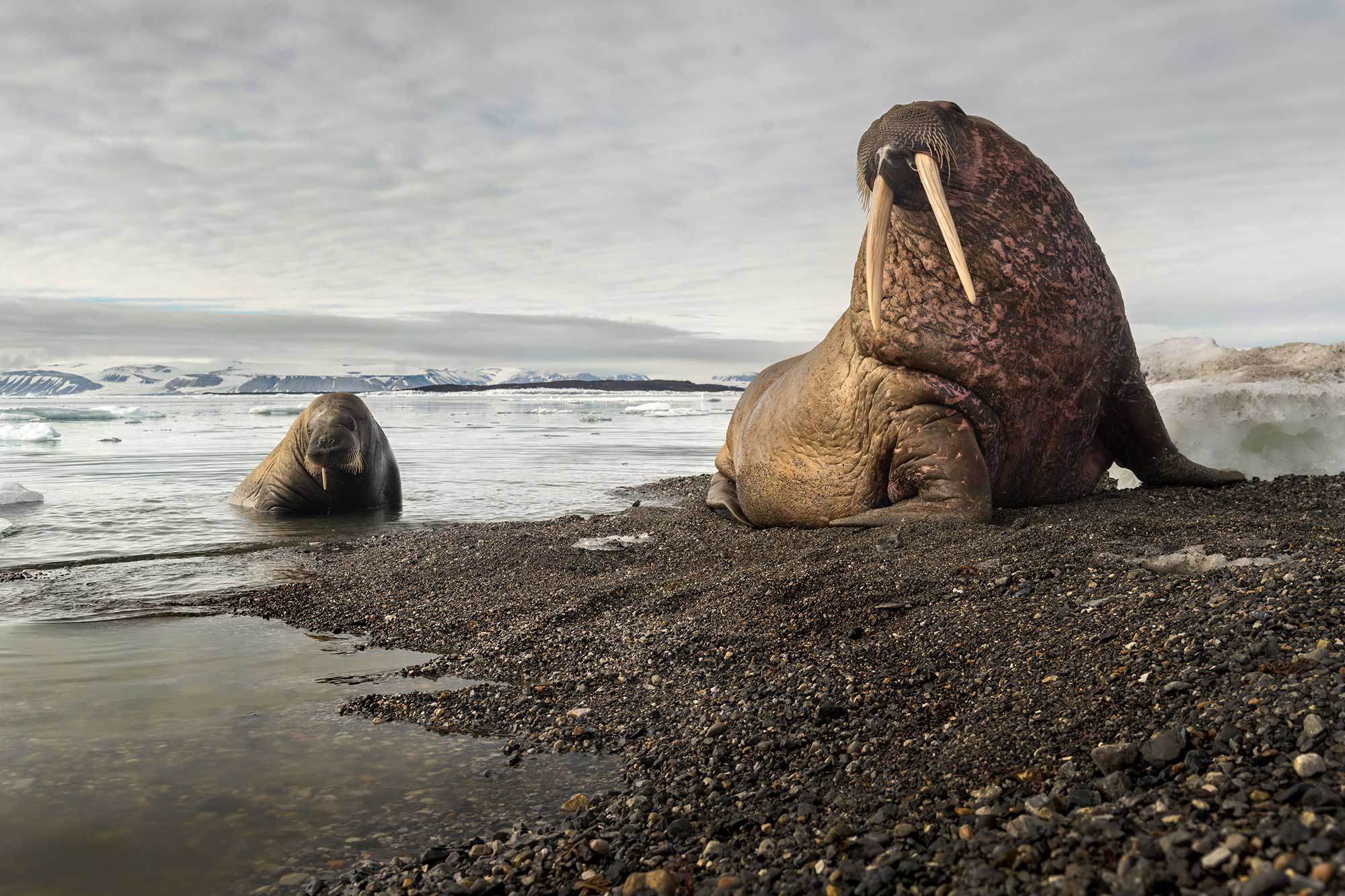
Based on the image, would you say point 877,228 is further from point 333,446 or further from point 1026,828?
point 333,446

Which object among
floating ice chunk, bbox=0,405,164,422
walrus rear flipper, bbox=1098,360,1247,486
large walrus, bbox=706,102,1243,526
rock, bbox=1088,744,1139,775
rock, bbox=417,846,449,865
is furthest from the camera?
floating ice chunk, bbox=0,405,164,422

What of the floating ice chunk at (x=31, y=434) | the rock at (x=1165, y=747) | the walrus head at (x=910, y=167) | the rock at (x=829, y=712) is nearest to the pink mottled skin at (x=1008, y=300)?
the walrus head at (x=910, y=167)

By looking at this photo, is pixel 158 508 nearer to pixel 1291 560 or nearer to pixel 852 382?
pixel 852 382

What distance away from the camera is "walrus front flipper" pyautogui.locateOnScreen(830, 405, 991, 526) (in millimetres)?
5055

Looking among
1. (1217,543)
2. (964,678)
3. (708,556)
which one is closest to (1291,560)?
(1217,543)

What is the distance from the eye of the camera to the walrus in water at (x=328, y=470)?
9.97 m

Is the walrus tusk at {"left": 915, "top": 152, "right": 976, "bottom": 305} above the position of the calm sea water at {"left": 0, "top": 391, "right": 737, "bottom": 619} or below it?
above

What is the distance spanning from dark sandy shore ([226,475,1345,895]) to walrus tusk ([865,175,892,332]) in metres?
1.41

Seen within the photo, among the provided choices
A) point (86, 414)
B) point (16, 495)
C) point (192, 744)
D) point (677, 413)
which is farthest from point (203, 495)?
point (677, 413)

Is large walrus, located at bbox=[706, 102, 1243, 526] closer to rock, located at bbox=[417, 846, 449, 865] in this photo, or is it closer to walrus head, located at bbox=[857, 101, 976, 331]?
walrus head, located at bbox=[857, 101, 976, 331]

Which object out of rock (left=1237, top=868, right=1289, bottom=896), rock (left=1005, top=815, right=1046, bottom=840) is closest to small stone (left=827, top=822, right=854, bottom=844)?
rock (left=1005, top=815, right=1046, bottom=840)

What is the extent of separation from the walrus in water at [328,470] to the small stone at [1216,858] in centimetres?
965

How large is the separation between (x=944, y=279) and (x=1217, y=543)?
2.07 metres

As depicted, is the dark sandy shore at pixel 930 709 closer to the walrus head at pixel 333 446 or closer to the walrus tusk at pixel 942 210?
the walrus tusk at pixel 942 210
